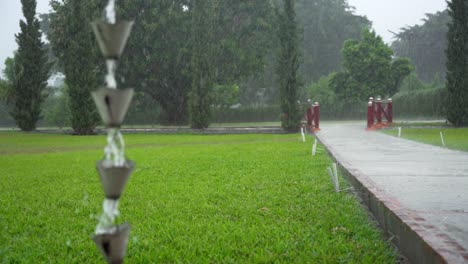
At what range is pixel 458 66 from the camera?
24.4 m

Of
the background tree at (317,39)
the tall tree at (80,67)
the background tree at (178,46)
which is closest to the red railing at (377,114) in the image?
the background tree at (178,46)

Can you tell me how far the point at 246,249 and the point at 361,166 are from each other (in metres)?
4.41

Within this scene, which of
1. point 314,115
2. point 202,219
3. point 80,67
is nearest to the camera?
point 202,219

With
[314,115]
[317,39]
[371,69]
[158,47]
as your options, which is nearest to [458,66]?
[314,115]

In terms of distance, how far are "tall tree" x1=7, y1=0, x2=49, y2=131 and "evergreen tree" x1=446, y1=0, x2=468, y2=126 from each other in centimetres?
2589

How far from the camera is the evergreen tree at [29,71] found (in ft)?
102

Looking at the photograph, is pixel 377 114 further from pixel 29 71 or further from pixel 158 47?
pixel 29 71

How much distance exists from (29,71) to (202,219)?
3047 centimetres

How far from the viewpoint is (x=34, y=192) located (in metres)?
6.76

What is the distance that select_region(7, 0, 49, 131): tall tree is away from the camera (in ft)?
102

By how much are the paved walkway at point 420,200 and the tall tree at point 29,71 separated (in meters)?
27.9

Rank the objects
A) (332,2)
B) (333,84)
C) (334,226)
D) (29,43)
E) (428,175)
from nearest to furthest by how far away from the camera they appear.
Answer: (334,226), (428,175), (29,43), (333,84), (332,2)

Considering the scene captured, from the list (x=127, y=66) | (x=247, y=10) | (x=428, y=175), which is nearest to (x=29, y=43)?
(x=127, y=66)

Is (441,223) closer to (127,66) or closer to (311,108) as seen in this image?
(311,108)
